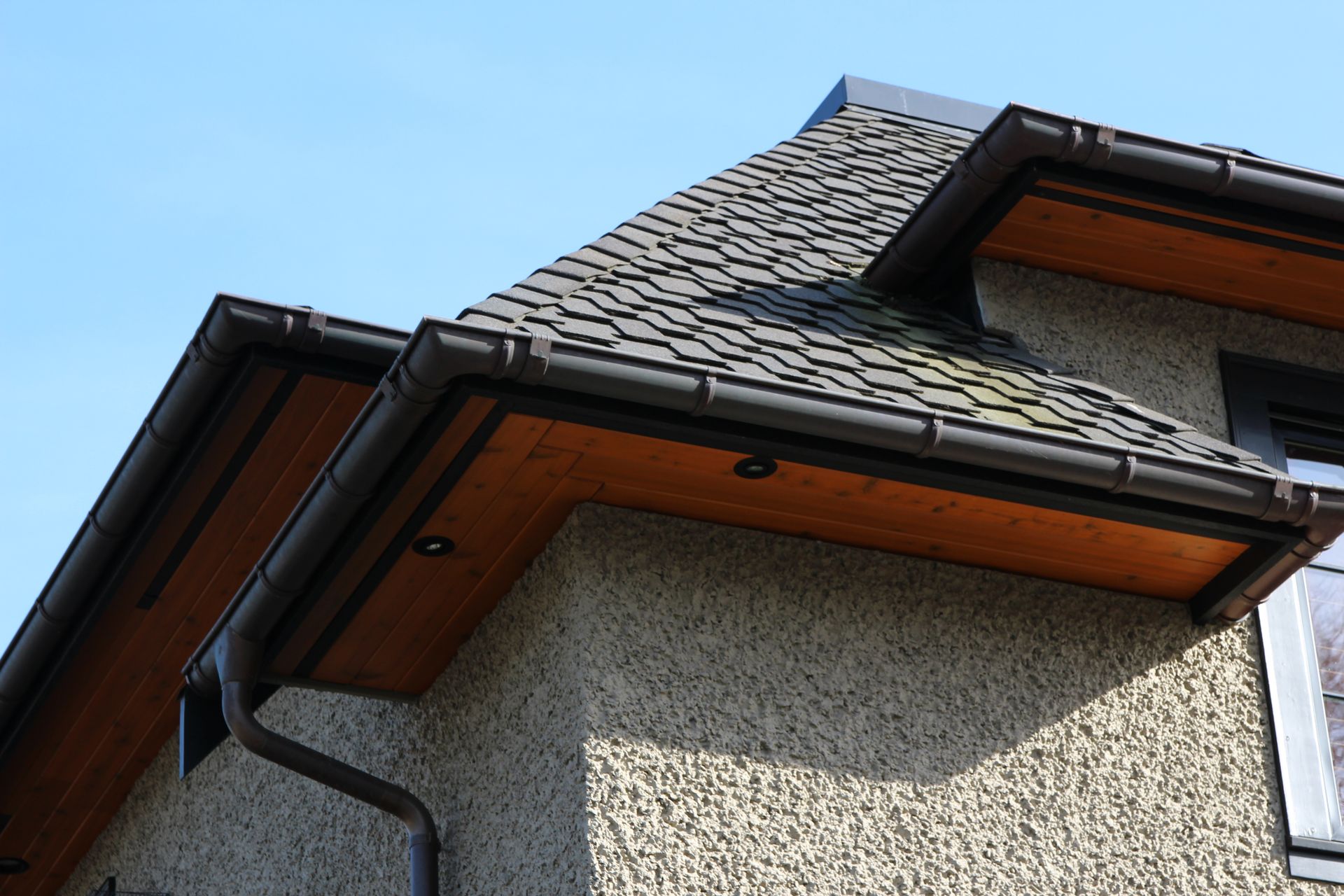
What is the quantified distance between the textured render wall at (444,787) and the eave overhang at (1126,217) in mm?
2146

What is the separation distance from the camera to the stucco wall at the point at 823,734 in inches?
174

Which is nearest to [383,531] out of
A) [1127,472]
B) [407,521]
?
[407,521]

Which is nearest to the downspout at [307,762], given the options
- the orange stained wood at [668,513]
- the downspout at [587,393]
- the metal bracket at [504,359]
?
the downspout at [587,393]

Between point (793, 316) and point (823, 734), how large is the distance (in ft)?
4.88

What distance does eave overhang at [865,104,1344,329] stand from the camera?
569 cm

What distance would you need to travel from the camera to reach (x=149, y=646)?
673 cm

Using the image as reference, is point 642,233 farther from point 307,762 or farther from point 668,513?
point 307,762

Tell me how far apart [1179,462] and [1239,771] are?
3.47 ft

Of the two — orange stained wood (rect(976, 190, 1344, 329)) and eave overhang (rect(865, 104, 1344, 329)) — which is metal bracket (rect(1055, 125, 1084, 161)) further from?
orange stained wood (rect(976, 190, 1344, 329))

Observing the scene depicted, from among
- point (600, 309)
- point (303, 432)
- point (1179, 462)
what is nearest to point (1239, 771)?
point (1179, 462)

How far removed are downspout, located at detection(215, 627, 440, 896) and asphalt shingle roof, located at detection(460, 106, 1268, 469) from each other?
128cm

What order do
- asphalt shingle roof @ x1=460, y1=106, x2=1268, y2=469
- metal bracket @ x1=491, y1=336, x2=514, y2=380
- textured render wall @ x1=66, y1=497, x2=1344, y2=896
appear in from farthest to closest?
asphalt shingle roof @ x1=460, y1=106, x2=1268, y2=469, textured render wall @ x1=66, y1=497, x2=1344, y2=896, metal bracket @ x1=491, y1=336, x2=514, y2=380

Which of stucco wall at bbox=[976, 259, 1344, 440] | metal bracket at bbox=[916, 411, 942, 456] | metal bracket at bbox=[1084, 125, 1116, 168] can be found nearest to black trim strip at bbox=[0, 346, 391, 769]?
metal bracket at bbox=[916, 411, 942, 456]

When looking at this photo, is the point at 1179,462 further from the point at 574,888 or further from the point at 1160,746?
the point at 574,888
